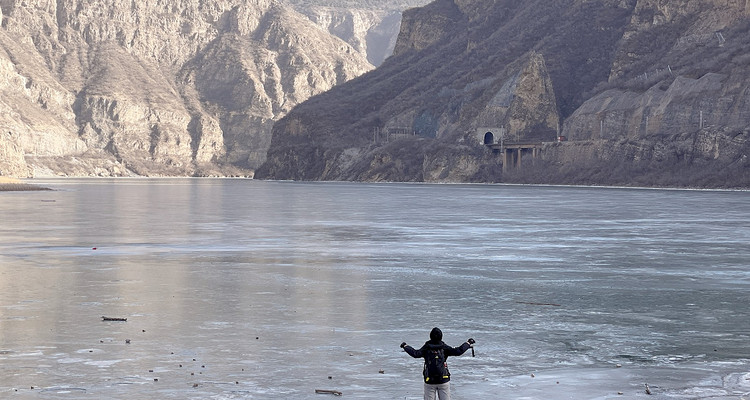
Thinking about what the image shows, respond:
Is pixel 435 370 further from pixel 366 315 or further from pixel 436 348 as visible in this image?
pixel 366 315

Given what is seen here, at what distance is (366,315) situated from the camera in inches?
905

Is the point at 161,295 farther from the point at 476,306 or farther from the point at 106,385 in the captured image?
the point at 106,385

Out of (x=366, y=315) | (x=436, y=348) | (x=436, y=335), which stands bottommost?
(x=366, y=315)

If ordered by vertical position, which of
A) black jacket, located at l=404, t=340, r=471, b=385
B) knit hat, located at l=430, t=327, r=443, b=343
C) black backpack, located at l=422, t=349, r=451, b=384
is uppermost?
knit hat, located at l=430, t=327, r=443, b=343

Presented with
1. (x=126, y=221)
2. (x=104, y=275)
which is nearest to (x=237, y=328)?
(x=104, y=275)

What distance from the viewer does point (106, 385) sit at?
52.1 ft

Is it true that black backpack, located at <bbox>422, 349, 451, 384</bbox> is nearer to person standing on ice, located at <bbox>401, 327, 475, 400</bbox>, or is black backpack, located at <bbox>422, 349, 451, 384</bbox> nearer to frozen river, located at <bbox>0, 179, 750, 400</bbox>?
person standing on ice, located at <bbox>401, 327, 475, 400</bbox>

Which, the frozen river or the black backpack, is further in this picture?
the frozen river

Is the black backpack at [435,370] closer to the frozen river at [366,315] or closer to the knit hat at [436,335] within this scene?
the knit hat at [436,335]

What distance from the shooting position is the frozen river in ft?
53.7

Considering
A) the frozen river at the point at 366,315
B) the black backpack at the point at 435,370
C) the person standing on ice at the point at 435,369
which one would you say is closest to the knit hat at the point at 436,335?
the person standing on ice at the point at 435,369

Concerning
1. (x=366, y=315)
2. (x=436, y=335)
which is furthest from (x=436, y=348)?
(x=366, y=315)

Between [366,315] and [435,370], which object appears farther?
[366,315]

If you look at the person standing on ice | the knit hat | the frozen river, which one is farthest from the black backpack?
the frozen river
